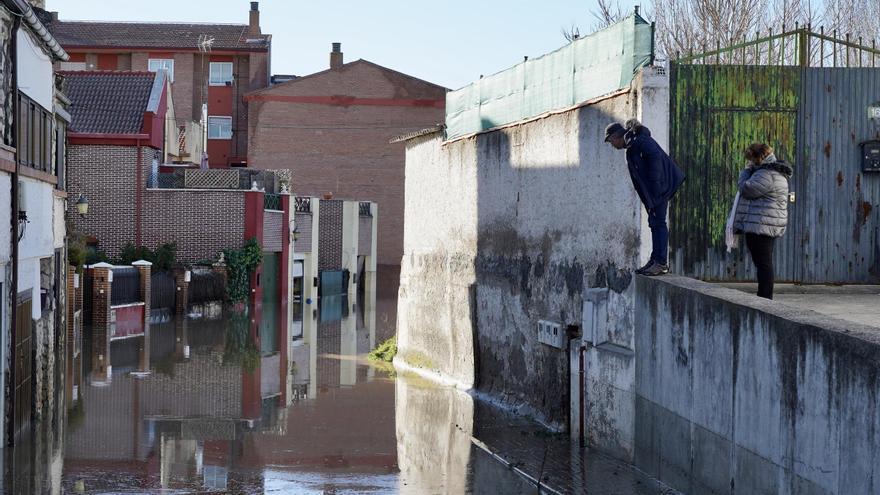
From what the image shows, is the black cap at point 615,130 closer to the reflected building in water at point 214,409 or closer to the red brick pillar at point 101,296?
the reflected building in water at point 214,409

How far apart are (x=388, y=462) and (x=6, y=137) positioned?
200 inches

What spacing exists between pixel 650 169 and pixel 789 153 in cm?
224

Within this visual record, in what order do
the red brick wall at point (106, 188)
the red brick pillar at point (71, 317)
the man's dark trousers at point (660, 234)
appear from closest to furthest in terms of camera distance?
the man's dark trousers at point (660, 234)
the red brick pillar at point (71, 317)
the red brick wall at point (106, 188)

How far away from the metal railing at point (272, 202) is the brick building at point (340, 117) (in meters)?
15.1

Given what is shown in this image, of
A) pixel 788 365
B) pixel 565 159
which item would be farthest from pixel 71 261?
pixel 788 365

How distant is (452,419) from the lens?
16.3 m

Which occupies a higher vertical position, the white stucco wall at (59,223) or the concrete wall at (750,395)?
the white stucco wall at (59,223)

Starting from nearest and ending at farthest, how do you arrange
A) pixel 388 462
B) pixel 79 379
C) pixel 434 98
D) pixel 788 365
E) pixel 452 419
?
pixel 788 365, pixel 388 462, pixel 452 419, pixel 79 379, pixel 434 98

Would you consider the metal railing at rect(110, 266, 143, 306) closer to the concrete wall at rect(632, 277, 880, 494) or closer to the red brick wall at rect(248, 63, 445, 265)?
the concrete wall at rect(632, 277, 880, 494)

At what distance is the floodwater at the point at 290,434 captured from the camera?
12.1 meters

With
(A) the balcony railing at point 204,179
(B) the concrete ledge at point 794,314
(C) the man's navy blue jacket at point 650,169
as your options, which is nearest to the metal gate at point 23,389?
(C) the man's navy blue jacket at point 650,169

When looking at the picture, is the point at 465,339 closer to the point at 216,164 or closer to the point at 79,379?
the point at 79,379

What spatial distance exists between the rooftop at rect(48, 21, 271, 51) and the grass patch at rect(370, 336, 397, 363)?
39.9m

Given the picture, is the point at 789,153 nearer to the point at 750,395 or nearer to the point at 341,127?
the point at 750,395
